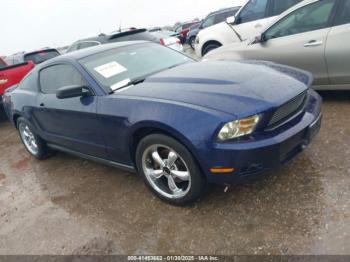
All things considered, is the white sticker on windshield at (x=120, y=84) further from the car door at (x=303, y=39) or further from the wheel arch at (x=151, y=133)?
the car door at (x=303, y=39)

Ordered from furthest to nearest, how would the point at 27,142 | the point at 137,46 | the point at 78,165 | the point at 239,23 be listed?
the point at 239,23, the point at 27,142, the point at 78,165, the point at 137,46

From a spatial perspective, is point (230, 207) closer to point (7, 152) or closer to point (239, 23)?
point (7, 152)

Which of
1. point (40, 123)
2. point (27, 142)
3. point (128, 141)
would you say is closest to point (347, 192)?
point (128, 141)

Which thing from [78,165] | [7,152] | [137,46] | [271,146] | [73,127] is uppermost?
[137,46]

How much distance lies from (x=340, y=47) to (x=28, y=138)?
4685mm

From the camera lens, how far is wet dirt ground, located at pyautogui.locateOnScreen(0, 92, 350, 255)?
102 inches

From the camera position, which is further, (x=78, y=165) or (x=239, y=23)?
(x=239, y=23)

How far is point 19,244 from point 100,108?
151cm

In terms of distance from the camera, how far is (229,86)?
2906 millimetres

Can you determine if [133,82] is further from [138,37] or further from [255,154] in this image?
[138,37]

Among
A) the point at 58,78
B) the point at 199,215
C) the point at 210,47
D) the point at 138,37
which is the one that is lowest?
the point at 199,215

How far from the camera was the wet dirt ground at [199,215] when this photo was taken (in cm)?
260

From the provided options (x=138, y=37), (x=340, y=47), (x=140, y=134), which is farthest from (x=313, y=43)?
(x=138, y=37)

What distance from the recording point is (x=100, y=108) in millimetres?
3352
